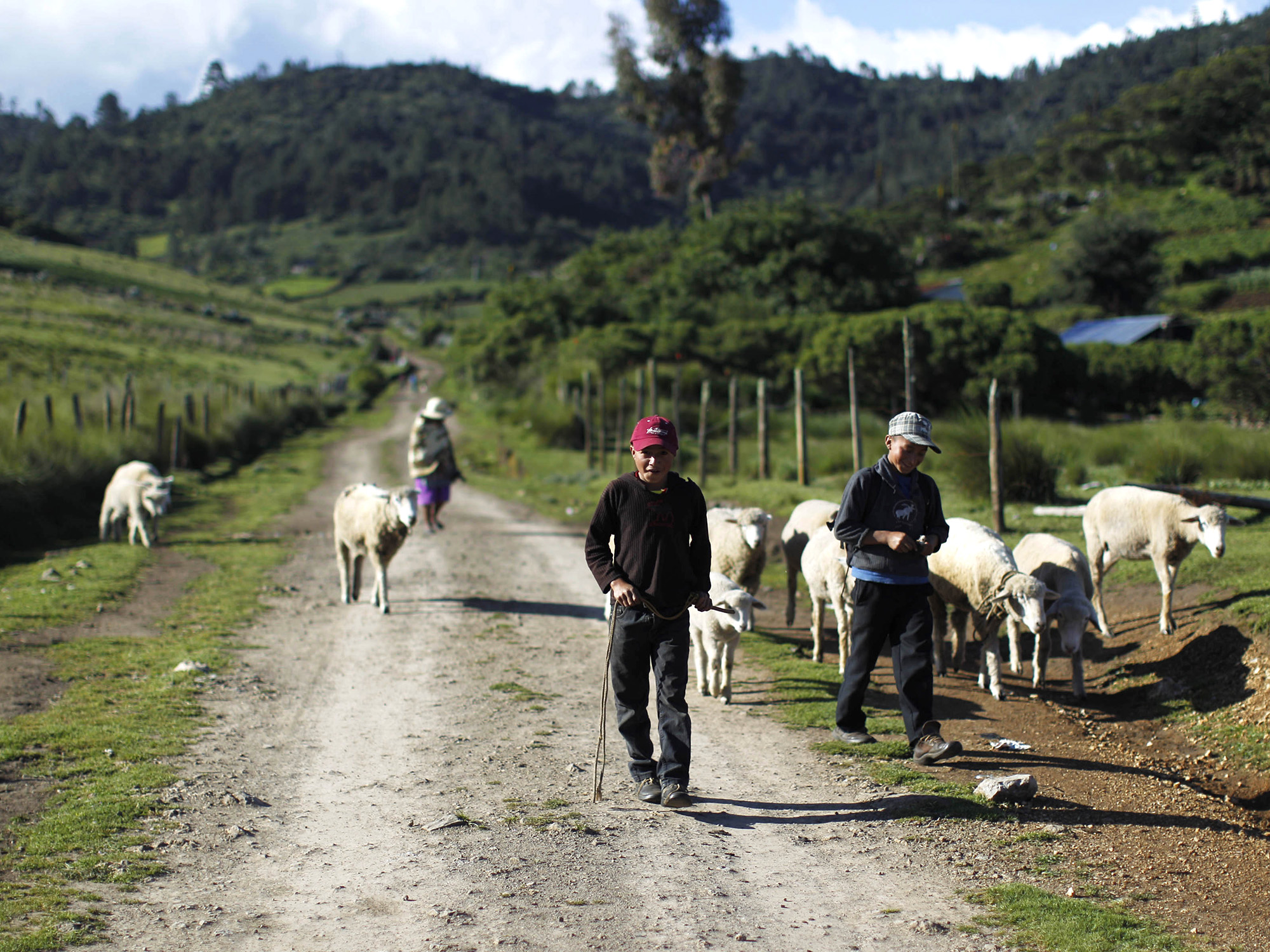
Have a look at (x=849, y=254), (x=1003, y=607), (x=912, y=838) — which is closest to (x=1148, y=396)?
(x=849, y=254)

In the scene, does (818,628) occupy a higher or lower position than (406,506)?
lower

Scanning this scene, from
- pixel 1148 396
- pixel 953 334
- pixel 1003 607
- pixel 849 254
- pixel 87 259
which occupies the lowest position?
pixel 1003 607

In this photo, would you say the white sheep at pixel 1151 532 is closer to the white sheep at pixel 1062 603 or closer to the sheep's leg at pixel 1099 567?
the sheep's leg at pixel 1099 567

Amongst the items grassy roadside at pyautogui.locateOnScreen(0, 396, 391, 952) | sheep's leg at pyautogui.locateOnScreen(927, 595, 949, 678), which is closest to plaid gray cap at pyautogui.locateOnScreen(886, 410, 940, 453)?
sheep's leg at pyautogui.locateOnScreen(927, 595, 949, 678)

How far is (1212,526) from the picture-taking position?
875cm

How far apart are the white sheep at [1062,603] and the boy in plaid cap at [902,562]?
85.6 inches

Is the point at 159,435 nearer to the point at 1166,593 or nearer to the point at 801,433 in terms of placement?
the point at 801,433

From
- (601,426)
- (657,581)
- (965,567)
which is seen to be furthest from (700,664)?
(601,426)

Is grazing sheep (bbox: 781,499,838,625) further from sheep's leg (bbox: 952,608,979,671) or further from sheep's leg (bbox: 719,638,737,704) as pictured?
sheep's leg (bbox: 719,638,737,704)

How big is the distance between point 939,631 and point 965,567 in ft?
2.54

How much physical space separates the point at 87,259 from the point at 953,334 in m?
88.9

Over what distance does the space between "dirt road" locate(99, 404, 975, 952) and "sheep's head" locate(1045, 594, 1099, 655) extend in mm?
2553

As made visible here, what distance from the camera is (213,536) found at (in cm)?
1608

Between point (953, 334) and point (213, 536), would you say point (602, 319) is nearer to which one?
point (953, 334)
